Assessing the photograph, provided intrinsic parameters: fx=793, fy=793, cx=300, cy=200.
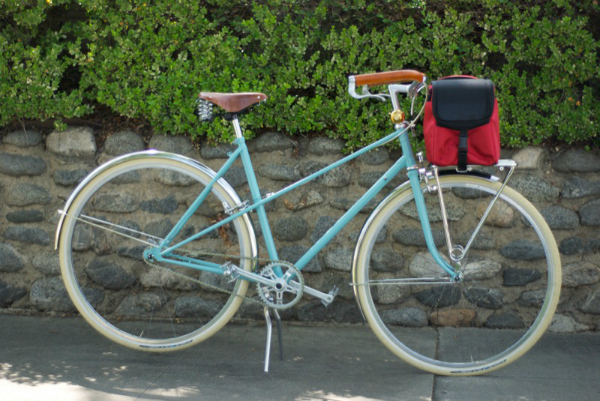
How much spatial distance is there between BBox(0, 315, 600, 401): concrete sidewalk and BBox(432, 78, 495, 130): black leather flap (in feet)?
3.83

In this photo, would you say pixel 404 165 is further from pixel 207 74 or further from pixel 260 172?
pixel 207 74

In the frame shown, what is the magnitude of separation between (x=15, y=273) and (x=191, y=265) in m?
1.34

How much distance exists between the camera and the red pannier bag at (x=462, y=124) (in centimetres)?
334

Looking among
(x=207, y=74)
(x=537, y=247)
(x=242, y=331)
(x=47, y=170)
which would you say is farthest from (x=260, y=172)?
(x=537, y=247)

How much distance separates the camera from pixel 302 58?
14.1 feet

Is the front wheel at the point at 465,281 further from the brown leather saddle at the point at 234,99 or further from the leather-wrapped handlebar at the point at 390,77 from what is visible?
the brown leather saddle at the point at 234,99

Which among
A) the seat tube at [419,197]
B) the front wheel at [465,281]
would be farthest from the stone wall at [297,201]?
the seat tube at [419,197]

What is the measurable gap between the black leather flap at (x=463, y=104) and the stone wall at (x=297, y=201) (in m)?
0.92

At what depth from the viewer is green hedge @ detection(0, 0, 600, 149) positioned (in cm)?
412

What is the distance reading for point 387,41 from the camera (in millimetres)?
4188

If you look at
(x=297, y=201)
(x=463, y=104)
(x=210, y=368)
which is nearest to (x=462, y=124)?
(x=463, y=104)

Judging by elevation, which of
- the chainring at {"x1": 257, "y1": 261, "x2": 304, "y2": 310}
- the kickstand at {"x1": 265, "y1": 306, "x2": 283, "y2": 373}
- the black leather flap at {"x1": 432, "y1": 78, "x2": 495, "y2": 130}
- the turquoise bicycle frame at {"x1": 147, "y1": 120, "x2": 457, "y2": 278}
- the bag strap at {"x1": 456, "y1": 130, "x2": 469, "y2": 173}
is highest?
the black leather flap at {"x1": 432, "y1": 78, "x2": 495, "y2": 130}

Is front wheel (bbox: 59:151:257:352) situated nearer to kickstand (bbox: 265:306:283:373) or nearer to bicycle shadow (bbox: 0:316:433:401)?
bicycle shadow (bbox: 0:316:433:401)

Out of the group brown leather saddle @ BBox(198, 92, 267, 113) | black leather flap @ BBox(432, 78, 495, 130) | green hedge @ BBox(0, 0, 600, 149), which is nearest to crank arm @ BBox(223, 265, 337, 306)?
brown leather saddle @ BBox(198, 92, 267, 113)
